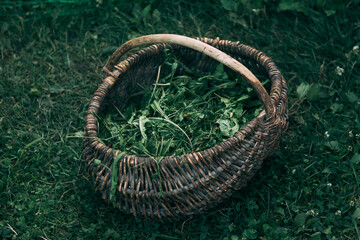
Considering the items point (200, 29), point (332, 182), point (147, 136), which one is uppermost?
point (200, 29)

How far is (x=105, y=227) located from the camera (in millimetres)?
2350

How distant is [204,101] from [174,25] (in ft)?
2.80

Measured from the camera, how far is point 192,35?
3145mm

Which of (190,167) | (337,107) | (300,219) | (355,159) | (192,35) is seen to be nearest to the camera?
(190,167)

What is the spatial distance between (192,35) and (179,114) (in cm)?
88

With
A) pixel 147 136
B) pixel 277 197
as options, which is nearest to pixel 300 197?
pixel 277 197

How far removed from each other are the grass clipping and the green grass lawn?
29 cm

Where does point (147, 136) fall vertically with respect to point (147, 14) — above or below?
below

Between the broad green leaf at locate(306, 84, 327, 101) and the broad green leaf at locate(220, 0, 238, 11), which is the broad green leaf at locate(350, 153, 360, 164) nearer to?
the broad green leaf at locate(306, 84, 327, 101)

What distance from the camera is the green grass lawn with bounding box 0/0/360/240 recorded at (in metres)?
2.33

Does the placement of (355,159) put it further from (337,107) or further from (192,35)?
(192,35)

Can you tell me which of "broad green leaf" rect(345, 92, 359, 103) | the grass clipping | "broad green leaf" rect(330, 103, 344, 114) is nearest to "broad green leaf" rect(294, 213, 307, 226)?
the grass clipping

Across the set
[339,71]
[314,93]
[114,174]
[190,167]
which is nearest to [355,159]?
[314,93]

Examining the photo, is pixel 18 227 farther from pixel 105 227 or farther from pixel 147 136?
pixel 147 136
